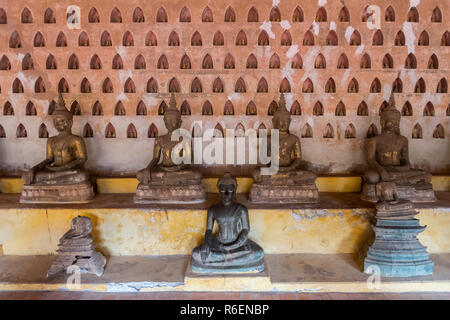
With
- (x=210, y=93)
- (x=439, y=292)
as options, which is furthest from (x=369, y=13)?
(x=439, y=292)

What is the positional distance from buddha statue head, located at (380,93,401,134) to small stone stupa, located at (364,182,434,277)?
2.01m

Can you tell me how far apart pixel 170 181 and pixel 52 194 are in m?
2.11

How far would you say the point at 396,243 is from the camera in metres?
4.99

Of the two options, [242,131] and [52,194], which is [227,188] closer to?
[242,131]

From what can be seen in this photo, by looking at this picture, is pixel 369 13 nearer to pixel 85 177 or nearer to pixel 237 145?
pixel 237 145

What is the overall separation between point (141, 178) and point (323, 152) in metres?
3.83

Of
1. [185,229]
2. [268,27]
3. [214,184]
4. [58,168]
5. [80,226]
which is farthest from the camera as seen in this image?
[268,27]

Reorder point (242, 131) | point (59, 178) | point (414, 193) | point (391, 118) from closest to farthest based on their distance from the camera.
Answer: point (414, 193) → point (59, 178) → point (391, 118) → point (242, 131)

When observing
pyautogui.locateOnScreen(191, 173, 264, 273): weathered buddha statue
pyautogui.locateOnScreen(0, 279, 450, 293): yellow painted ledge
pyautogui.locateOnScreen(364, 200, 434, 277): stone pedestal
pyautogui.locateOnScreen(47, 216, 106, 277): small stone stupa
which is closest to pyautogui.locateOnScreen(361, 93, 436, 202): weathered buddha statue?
pyautogui.locateOnScreen(364, 200, 434, 277): stone pedestal

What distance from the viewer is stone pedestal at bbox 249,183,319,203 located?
606 cm

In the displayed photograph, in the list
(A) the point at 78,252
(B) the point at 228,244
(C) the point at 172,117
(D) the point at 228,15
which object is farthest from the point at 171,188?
(D) the point at 228,15

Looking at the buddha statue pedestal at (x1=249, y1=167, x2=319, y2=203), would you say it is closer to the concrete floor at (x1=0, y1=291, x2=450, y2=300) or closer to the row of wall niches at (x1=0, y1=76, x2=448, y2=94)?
the concrete floor at (x1=0, y1=291, x2=450, y2=300)

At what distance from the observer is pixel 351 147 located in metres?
7.33

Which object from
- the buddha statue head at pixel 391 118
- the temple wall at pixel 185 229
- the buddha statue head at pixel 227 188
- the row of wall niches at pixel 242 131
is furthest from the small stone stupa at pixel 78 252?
the buddha statue head at pixel 391 118
